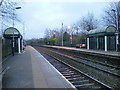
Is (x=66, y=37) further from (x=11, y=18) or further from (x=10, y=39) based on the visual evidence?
(x=11, y=18)

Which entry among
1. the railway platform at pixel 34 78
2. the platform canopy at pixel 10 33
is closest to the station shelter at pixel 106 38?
the platform canopy at pixel 10 33

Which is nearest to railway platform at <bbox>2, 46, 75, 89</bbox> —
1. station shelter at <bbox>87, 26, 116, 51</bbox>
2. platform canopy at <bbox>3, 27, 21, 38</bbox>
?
platform canopy at <bbox>3, 27, 21, 38</bbox>

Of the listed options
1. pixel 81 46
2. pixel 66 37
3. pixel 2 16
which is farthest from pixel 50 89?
pixel 66 37

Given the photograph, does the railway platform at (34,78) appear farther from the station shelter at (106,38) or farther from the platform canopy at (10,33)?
the station shelter at (106,38)

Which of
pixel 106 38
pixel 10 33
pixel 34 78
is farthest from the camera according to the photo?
pixel 106 38

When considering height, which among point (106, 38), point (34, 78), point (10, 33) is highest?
point (10, 33)

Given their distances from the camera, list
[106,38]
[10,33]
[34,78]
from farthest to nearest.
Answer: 1. [106,38]
2. [10,33]
3. [34,78]

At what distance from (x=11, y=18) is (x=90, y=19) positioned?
56.3 meters

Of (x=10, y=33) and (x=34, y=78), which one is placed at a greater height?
(x=10, y=33)

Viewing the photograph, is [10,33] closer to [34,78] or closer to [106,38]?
[106,38]

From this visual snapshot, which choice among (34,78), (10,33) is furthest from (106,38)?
(34,78)

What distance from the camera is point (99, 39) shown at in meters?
33.2

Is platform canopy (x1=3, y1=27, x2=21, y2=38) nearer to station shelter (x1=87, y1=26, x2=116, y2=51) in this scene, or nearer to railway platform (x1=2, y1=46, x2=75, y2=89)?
station shelter (x1=87, y1=26, x2=116, y2=51)

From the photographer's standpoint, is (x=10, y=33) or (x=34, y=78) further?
(x=10, y=33)
